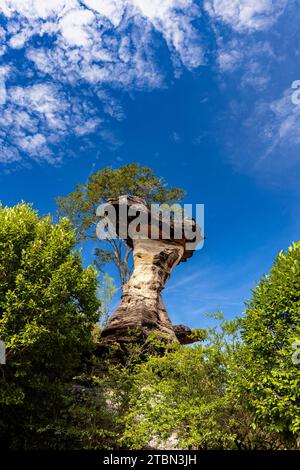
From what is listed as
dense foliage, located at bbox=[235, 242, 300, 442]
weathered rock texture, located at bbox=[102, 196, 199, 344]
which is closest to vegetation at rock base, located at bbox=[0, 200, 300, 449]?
dense foliage, located at bbox=[235, 242, 300, 442]

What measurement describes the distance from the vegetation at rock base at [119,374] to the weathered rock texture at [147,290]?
8.40 ft

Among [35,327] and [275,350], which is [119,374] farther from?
[275,350]

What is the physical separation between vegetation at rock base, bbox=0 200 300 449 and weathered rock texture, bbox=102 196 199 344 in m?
2.56

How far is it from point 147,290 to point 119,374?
27.4 ft

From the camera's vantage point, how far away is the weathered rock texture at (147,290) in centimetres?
1895

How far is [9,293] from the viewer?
40.9 ft

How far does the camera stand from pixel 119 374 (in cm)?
1461

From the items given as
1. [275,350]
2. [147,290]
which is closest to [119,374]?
[275,350]

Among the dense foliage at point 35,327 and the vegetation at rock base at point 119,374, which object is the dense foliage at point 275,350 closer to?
the vegetation at rock base at point 119,374

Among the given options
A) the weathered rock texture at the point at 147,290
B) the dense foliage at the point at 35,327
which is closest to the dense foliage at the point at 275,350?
the dense foliage at the point at 35,327

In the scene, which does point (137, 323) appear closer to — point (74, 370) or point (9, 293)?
point (74, 370)

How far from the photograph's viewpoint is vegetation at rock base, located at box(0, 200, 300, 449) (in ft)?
33.8
